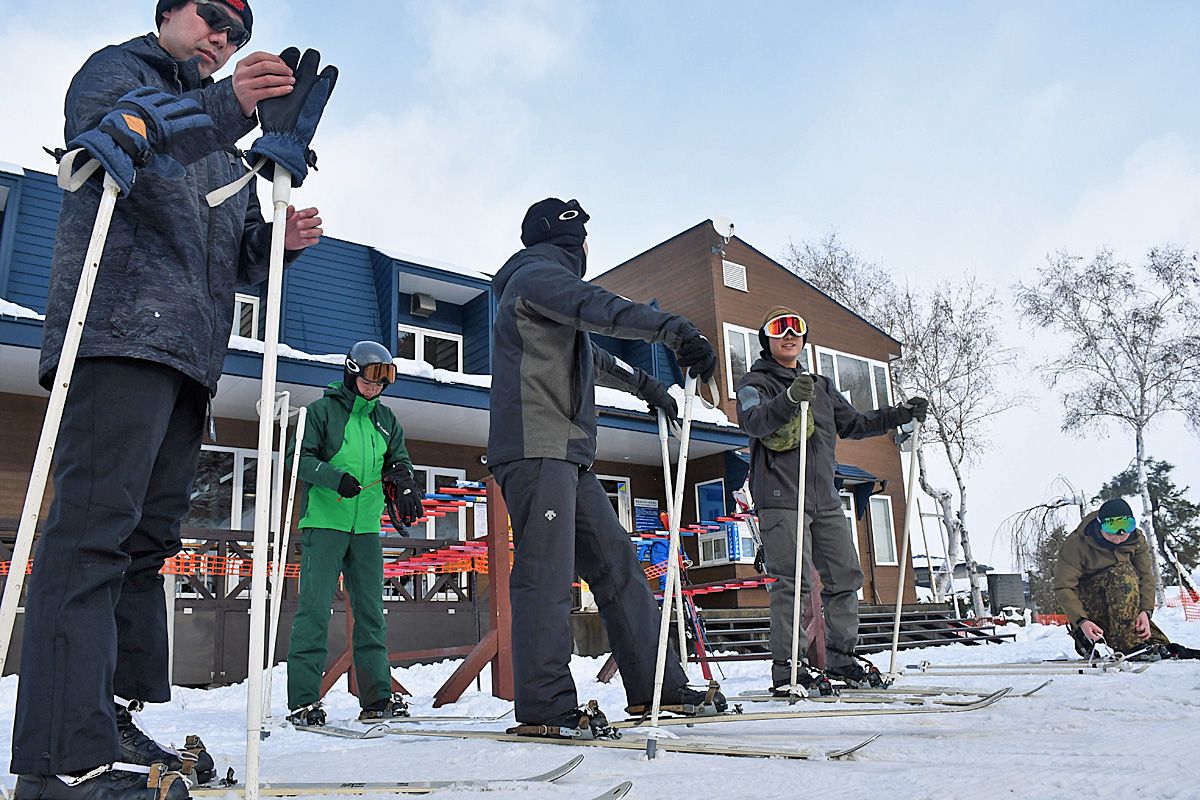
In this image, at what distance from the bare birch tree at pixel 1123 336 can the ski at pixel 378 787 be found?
70.8 feet

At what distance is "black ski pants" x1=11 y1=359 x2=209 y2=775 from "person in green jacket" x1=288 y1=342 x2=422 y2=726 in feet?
6.14

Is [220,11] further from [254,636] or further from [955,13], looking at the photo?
[955,13]

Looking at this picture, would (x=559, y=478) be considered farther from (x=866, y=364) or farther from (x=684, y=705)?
(x=866, y=364)

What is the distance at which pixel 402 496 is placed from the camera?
4.11m

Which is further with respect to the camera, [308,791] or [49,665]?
[308,791]

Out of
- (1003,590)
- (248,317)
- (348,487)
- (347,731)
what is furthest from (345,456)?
(1003,590)

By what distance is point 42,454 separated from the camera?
5.06 ft

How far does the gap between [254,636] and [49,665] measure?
0.51 metres

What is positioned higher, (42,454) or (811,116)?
(811,116)

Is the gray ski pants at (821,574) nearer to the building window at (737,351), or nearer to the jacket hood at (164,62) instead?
the jacket hood at (164,62)

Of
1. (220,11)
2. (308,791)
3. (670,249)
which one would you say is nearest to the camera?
(308,791)

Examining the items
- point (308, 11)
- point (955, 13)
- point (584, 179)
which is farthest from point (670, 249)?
Result: point (308, 11)

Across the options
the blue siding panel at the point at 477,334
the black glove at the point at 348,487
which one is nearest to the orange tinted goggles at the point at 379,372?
the black glove at the point at 348,487

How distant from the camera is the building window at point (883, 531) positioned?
16828 millimetres
